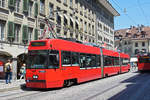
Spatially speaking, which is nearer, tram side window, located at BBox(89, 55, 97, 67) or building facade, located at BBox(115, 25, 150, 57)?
tram side window, located at BBox(89, 55, 97, 67)

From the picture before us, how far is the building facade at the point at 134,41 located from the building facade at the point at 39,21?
28924 millimetres

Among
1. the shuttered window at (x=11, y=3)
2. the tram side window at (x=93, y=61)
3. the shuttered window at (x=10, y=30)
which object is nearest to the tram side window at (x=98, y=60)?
the tram side window at (x=93, y=61)

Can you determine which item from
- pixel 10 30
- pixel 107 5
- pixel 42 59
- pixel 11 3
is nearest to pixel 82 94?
pixel 42 59

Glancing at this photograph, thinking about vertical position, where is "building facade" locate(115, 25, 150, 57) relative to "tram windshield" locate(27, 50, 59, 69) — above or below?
above

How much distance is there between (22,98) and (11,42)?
34.1 feet

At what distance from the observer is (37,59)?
11.2 m

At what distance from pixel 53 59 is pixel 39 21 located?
12.1 m

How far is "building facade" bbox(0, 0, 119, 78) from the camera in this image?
1794cm

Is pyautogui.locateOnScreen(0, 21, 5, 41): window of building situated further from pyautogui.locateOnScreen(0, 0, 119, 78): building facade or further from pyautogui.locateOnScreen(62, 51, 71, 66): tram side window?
pyautogui.locateOnScreen(62, 51, 71, 66): tram side window

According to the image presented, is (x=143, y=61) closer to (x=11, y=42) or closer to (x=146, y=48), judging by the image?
(x=11, y=42)

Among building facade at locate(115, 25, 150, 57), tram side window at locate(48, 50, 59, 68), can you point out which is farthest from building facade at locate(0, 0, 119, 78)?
building facade at locate(115, 25, 150, 57)

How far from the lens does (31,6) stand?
70.5ft

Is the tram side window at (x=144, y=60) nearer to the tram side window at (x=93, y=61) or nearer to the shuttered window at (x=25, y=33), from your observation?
the tram side window at (x=93, y=61)

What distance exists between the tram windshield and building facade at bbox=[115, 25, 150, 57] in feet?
182
